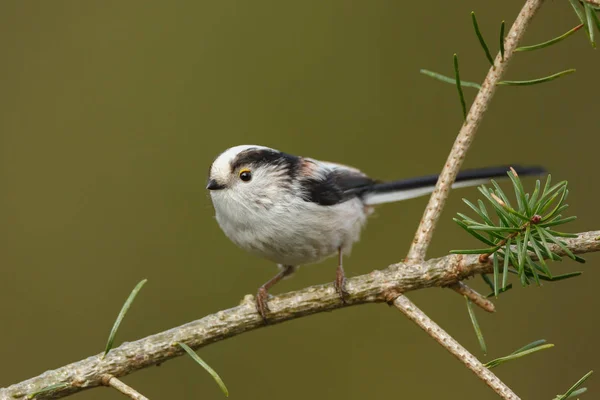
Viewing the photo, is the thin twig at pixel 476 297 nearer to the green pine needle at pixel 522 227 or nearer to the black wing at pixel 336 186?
the green pine needle at pixel 522 227

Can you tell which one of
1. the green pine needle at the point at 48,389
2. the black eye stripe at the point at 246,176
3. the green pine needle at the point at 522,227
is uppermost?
the green pine needle at the point at 522,227

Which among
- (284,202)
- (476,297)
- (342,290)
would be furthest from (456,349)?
(284,202)

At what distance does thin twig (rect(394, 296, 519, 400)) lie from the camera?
113cm

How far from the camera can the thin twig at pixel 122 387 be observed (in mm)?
1175

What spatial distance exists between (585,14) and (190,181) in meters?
2.30

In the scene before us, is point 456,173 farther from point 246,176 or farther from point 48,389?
point 48,389

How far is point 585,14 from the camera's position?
1.21 m

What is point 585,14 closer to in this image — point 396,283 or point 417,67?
point 396,283

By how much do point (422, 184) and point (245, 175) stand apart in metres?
0.61

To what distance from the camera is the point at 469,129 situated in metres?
1.40

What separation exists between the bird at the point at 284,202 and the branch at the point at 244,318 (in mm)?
347

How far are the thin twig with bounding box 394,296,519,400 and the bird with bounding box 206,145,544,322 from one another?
1.76ft

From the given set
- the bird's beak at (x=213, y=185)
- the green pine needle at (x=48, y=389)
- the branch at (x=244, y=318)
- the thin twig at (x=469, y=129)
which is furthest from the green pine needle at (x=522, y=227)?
the bird's beak at (x=213, y=185)

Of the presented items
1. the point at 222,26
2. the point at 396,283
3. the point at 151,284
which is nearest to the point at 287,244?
the point at 396,283
